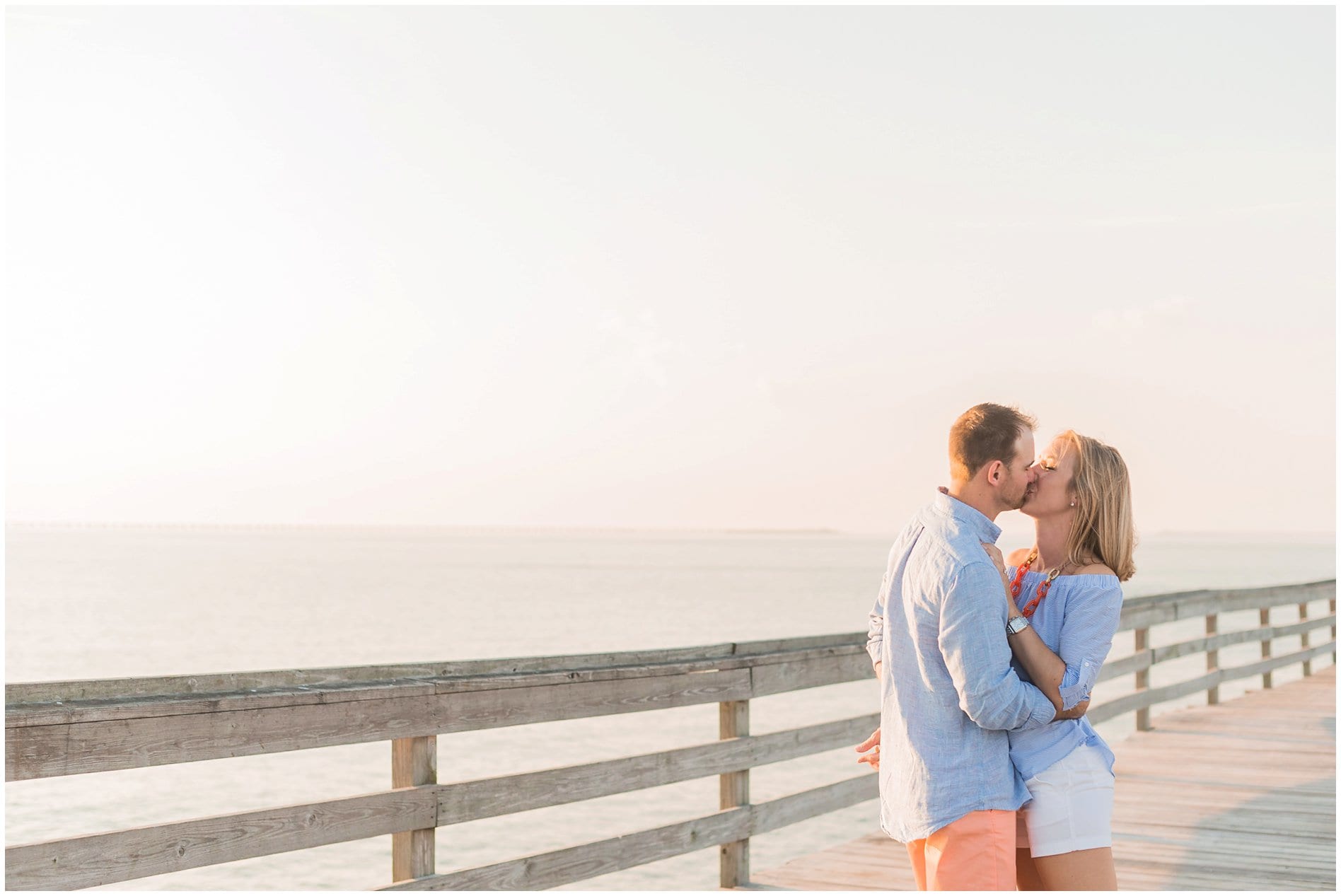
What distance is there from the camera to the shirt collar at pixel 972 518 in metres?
2.61

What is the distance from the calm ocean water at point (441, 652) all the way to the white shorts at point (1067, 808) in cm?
406

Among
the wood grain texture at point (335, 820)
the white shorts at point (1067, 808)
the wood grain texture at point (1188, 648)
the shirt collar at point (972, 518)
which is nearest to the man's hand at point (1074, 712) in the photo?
the white shorts at point (1067, 808)

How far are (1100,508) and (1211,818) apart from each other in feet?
14.7

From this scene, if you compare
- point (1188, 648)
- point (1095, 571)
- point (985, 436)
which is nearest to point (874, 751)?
point (1095, 571)

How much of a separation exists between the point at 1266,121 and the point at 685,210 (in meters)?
16.5

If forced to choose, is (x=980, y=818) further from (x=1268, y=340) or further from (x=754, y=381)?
(x=754, y=381)

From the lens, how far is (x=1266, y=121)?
1103 centimetres

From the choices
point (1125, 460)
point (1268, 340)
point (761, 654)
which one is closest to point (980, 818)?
point (1125, 460)

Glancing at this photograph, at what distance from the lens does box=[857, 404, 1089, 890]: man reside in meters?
2.50

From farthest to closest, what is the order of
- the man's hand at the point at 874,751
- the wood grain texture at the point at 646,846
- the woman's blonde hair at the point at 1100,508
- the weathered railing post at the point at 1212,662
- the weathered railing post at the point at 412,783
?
1. the weathered railing post at the point at 1212,662
2. the wood grain texture at the point at 646,846
3. the weathered railing post at the point at 412,783
4. the man's hand at the point at 874,751
5. the woman's blonde hair at the point at 1100,508

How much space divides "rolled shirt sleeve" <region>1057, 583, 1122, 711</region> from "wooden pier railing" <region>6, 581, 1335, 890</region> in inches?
70.5

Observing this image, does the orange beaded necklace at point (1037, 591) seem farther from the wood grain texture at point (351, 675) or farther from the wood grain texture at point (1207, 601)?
the wood grain texture at point (1207, 601)

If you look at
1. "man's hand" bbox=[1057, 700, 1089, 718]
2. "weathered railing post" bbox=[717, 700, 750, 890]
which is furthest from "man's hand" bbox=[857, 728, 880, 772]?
"weathered railing post" bbox=[717, 700, 750, 890]

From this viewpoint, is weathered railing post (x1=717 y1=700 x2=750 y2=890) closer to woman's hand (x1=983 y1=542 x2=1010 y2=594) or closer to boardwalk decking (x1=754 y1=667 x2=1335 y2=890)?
boardwalk decking (x1=754 y1=667 x2=1335 y2=890)
